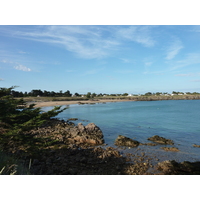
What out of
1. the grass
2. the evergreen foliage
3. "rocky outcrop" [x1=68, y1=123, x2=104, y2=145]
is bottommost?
"rocky outcrop" [x1=68, y1=123, x2=104, y2=145]

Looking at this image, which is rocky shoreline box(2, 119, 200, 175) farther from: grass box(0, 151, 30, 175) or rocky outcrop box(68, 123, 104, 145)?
rocky outcrop box(68, 123, 104, 145)

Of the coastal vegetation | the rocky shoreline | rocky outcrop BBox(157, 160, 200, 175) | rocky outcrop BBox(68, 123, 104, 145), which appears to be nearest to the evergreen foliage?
the coastal vegetation

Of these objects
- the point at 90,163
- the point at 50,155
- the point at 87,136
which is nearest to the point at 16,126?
the point at 50,155

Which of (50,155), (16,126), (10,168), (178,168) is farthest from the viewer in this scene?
(50,155)

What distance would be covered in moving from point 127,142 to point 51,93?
122 m

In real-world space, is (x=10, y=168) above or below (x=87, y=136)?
above

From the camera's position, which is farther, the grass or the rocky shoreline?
the rocky shoreline

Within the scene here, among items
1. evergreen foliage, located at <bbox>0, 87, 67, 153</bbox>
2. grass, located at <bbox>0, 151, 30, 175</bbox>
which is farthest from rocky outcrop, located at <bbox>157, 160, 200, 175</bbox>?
grass, located at <bbox>0, 151, 30, 175</bbox>

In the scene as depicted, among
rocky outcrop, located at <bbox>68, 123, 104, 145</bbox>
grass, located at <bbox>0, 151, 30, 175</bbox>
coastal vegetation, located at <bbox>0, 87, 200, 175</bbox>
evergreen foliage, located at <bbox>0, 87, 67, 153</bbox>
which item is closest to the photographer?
grass, located at <bbox>0, 151, 30, 175</bbox>

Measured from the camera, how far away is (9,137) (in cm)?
909

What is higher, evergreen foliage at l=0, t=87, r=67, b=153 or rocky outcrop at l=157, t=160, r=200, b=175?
evergreen foliage at l=0, t=87, r=67, b=153

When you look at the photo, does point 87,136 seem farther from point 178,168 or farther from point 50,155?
point 178,168

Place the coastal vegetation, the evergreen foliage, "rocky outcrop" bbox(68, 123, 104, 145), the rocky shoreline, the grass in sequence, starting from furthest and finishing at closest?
"rocky outcrop" bbox(68, 123, 104, 145) < the rocky shoreline < the coastal vegetation < the evergreen foliage < the grass

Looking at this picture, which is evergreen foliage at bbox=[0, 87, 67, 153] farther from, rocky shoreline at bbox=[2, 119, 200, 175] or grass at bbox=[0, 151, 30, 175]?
grass at bbox=[0, 151, 30, 175]
